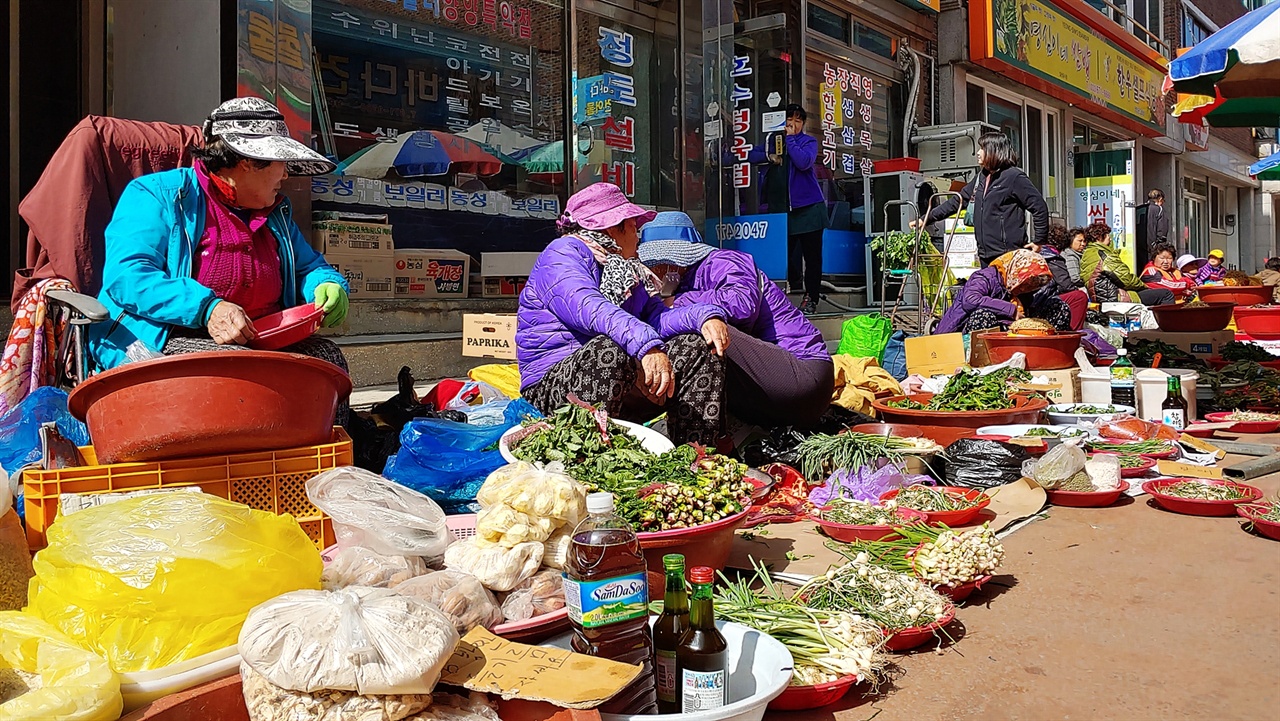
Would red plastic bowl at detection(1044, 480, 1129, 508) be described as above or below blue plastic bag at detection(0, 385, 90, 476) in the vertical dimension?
below

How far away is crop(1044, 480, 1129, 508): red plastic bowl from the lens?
4156mm

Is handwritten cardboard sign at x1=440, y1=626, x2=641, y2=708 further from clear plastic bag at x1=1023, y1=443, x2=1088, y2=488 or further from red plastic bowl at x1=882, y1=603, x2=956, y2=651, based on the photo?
clear plastic bag at x1=1023, y1=443, x2=1088, y2=488

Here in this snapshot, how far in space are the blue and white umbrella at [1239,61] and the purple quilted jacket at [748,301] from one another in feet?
11.4

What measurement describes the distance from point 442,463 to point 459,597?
144 centimetres

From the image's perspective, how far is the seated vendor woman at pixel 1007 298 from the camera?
7.40 m

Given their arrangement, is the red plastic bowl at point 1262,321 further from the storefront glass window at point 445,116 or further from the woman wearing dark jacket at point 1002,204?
the storefront glass window at point 445,116

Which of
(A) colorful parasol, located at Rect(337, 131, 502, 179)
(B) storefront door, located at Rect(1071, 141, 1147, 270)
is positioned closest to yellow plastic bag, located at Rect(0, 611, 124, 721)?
(A) colorful parasol, located at Rect(337, 131, 502, 179)

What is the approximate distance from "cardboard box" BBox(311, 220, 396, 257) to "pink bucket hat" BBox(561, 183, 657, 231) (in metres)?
3.37

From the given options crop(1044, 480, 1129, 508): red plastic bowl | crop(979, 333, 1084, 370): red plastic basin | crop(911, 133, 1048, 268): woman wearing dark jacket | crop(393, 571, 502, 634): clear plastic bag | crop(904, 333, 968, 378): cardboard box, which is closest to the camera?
crop(393, 571, 502, 634): clear plastic bag

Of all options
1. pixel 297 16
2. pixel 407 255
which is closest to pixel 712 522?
pixel 297 16

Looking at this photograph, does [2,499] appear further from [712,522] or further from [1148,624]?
[1148,624]

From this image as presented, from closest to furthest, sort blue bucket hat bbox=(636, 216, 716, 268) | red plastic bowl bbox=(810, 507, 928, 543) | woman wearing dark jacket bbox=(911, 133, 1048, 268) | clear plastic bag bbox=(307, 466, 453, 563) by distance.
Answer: clear plastic bag bbox=(307, 466, 453, 563) → red plastic bowl bbox=(810, 507, 928, 543) → blue bucket hat bbox=(636, 216, 716, 268) → woman wearing dark jacket bbox=(911, 133, 1048, 268)

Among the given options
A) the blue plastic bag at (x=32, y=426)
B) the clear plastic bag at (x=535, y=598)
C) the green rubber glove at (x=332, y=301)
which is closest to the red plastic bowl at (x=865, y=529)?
the clear plastic bag at (x=535, y=598)

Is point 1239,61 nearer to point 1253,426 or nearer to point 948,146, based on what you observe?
point 1253,426
